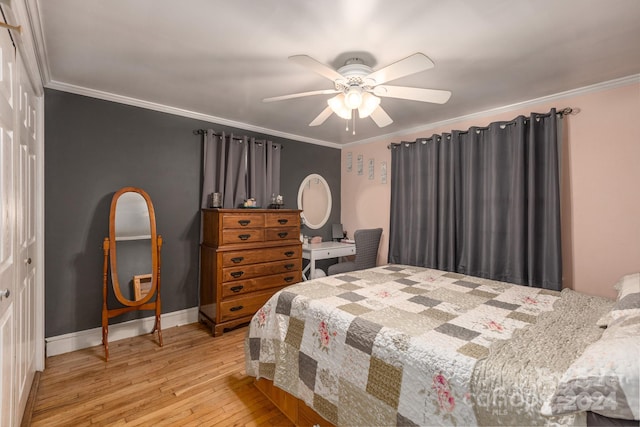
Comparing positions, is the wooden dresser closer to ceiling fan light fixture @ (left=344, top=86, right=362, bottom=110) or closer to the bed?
the bed

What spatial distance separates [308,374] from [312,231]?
290 centimetres

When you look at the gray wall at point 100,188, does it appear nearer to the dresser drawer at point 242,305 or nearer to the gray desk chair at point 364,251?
the dresser drawer at point 242,305

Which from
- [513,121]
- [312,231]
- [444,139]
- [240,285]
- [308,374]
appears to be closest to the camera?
[308,374]

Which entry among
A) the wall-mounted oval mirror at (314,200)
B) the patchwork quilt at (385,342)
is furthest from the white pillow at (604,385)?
the wall-mounted oval mirror at (314,200)

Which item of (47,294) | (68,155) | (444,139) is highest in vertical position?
(444,139)

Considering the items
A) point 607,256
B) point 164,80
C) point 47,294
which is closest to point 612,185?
point 607,256

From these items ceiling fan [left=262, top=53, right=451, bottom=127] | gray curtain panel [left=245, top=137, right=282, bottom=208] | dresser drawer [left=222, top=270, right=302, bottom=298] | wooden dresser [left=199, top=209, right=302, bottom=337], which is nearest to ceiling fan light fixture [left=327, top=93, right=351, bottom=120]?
ceiling fan [left=262, top=53, right=451, bottom=127]

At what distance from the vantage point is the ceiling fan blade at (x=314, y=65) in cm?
161

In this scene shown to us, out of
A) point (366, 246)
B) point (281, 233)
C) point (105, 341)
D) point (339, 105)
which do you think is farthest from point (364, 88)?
point (105, 341)

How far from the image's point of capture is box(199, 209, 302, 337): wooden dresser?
120 inches

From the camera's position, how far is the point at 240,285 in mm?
3166

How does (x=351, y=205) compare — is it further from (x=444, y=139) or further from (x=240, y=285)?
(x=240, y=285)

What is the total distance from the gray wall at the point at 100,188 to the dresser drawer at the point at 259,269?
0.57 m

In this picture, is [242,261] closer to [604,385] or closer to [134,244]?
[134,244]
